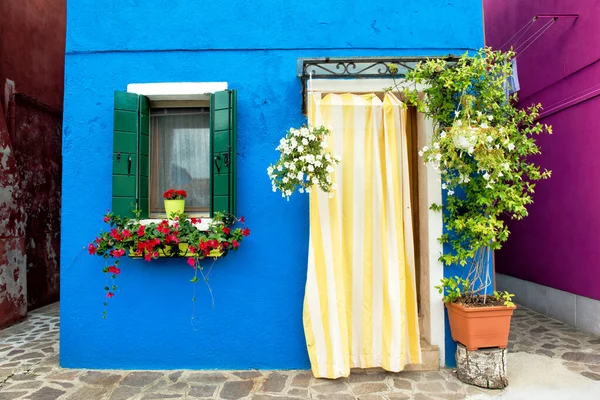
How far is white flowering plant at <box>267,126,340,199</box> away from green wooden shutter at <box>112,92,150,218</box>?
137 cm

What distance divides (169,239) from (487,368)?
291 cm

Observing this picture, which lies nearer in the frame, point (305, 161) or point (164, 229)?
point (305, 161)

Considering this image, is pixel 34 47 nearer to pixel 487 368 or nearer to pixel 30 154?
pixel 30 154

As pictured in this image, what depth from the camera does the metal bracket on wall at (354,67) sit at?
3.76 meters

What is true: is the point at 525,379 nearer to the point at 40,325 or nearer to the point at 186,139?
the point at 186,139

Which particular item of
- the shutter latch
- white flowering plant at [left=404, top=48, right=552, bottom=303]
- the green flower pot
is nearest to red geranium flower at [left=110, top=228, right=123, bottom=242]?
the green flower pot

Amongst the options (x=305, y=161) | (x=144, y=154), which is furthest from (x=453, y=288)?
(x=144, y=154)

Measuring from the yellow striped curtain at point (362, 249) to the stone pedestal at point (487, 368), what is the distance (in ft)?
1.54

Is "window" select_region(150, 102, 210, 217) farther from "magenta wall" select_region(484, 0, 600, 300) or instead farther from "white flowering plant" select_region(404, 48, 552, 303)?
"magenta wall" select_region(484, 0, 600, 300)

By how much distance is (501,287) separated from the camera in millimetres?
7375

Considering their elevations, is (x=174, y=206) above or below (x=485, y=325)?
above

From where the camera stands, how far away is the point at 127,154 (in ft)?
12.9

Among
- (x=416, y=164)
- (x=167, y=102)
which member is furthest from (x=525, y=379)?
(x=167, y=102)

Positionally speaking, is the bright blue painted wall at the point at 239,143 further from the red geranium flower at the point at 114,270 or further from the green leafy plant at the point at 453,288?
the green leafy plant at the point at 453,288
